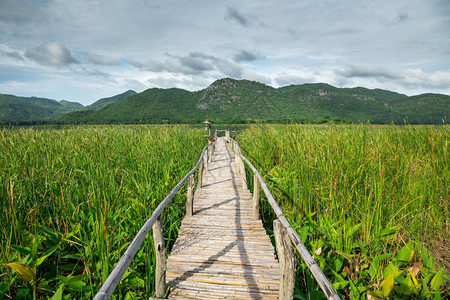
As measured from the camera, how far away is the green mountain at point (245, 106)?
7894 centimetres

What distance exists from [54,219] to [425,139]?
254 inches

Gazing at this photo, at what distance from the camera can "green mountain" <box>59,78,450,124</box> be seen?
78.9 meters

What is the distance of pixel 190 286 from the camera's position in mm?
2330

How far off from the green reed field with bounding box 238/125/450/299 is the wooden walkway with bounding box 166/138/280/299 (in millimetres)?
464

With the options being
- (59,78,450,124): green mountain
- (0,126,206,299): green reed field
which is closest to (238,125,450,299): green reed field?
(0,126,206,299): green reed field

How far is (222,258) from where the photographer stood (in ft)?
9.18

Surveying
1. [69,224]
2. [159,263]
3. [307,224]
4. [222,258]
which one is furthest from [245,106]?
[159,263]

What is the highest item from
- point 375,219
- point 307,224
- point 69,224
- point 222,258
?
point 375,219

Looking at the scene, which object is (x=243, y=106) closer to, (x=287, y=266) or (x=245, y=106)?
(x=245, y=106)

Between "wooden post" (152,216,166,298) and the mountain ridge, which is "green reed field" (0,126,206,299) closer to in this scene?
"wooden post" (152,216,166,298)

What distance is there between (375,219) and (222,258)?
6.01 ft

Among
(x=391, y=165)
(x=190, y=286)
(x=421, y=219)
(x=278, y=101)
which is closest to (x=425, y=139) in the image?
(x=391, y=165)

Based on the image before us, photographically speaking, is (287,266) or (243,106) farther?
(243,106)

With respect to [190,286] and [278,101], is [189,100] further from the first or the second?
[190,286]
